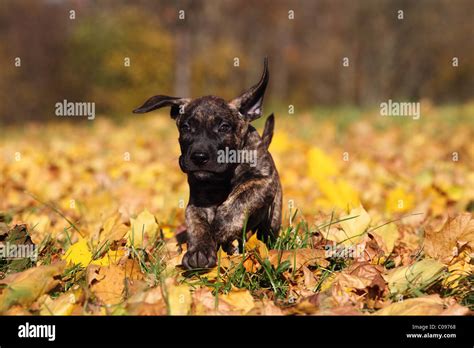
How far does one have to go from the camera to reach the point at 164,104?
159 inches

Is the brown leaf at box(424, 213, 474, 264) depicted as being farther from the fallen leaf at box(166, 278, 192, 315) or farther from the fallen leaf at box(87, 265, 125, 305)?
the fallen leaf at box(87, 265, 125, 305)

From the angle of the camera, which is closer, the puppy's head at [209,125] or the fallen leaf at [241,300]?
the fallen leaf at [241,300]

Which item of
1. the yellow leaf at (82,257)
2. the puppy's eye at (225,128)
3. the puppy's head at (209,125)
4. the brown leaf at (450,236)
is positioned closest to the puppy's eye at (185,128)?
the puppy's head at (209,125)

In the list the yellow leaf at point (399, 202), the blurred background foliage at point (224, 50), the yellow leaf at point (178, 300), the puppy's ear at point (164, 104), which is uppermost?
the blurred background foliage at point (224, 50)

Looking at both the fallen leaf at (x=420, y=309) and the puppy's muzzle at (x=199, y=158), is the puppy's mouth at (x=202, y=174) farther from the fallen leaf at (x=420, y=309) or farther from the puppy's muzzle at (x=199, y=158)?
the fallen leaf at (x=420, y=309)

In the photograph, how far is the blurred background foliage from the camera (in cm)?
2769

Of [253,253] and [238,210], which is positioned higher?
[238,210]

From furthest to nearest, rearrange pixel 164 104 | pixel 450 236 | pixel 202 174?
pixel 164 104
pixel 450 236
pixel 202 174

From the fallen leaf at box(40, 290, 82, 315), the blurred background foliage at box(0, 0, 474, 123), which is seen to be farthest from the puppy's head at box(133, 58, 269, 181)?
the blurred background foliage at box(0, 0, 474, 123)

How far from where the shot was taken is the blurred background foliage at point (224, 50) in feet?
90.8

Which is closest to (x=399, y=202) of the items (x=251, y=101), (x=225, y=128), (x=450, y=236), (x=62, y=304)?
(x=450, y=236)

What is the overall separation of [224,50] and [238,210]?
3108 cm

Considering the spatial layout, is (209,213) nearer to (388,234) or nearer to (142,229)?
(142,229)

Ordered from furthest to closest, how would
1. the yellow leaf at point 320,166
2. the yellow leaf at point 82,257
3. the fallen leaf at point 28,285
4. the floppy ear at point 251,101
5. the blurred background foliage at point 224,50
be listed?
the blurred background foliage at point 224,50 → the yellow leaf at point 320,166 → the floppy ear at point 251,101 → the yellow leaf at point 82,257 → the fallen leaf at point 28,285
